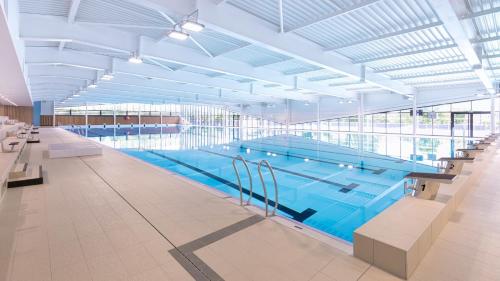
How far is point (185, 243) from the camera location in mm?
2189

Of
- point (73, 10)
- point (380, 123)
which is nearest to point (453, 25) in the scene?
point (73, 10)

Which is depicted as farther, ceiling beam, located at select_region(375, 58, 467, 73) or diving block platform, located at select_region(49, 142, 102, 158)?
ceiling beam, located at select_region(375, 58, 467, 73)

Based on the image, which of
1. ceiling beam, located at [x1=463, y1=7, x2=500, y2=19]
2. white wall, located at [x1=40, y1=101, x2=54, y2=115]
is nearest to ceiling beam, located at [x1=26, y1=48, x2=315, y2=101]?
ceiling beam, located at [x1=463, y1=7, x2=500, y2=19]

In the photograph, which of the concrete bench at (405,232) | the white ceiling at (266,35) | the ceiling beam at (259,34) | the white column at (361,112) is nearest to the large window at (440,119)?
the white column at (361,112)

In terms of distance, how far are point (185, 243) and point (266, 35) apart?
4.43 metres

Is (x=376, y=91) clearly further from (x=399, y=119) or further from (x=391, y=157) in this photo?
(x=391, y=157)

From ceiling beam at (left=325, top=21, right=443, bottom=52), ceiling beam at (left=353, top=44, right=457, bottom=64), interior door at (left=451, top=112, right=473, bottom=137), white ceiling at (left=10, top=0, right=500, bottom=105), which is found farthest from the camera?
interior door at (left=451, top=112, right=473, bottom=137)

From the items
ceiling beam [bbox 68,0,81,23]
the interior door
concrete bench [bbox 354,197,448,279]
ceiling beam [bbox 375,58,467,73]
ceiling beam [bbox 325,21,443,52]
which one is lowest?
concrete bench [bbox 354,197,448,279]

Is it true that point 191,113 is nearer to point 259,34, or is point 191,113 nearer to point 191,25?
point 259,34

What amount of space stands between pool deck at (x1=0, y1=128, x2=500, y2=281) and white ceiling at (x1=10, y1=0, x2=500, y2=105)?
9.19ft

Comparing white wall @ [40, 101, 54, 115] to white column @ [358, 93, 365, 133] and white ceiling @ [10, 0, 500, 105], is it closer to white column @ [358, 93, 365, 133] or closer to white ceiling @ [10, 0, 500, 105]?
white ceiling @ [10, 0, 500, 105]

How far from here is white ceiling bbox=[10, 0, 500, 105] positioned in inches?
180

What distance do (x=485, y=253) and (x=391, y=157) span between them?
27.1 feet

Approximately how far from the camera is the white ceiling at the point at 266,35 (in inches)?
180
